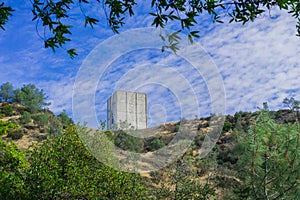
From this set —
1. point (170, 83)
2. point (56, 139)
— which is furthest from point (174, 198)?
point (170, 83)

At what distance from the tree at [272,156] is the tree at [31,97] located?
84.8 feet

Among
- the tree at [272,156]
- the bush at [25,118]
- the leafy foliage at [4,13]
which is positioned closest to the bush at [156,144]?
the bush at [25,118]

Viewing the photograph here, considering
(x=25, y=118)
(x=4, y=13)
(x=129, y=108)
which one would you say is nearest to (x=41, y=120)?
(x=25, y=118)

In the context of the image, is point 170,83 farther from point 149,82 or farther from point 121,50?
point 121,50

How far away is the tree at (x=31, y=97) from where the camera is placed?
107 ft

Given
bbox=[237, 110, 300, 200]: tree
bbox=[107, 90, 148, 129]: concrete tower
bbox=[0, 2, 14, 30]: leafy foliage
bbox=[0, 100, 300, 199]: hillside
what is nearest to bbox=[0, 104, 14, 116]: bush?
bbox=[0, 100, 300, 199]: hillside

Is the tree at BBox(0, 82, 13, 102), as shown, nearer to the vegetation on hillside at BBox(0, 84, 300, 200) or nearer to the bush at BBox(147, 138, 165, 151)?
the bush at BBox(147, 138, 165, 151)

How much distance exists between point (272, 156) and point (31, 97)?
2796 cm

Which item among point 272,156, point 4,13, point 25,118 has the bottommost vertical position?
point 272,156

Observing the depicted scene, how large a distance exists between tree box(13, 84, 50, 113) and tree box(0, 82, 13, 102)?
0.47m

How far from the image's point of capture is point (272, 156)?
8312 mm

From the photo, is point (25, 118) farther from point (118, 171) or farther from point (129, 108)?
point (129, 108)

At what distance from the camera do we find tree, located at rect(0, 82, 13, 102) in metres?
34.1

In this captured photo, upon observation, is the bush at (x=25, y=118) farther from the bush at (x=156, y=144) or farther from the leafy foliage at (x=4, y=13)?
the leafy foliage at (x=4, y=13)
